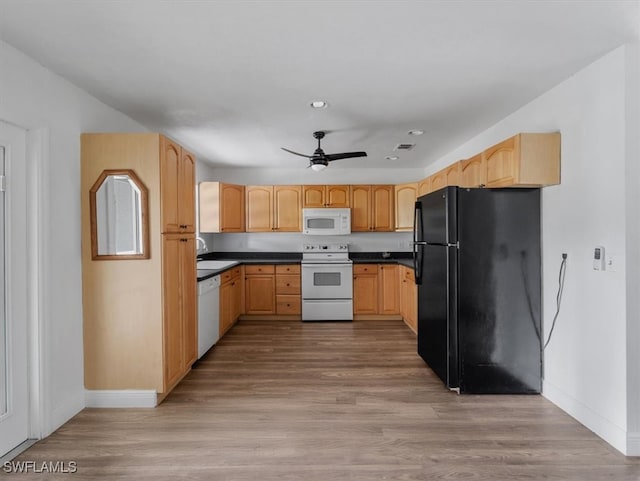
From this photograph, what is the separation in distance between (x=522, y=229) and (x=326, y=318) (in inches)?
121

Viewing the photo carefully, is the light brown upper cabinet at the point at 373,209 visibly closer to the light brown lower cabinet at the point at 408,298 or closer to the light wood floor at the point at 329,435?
the light brown lower cabinet at the point at 408,298

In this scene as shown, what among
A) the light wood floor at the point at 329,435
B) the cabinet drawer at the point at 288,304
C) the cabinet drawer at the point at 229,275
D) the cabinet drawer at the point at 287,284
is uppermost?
the cabinet drawer at the point at 229,275

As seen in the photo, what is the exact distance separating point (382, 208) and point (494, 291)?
2977mm

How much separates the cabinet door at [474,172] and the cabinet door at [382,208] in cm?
211

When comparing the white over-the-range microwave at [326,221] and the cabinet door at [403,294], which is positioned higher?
the white over-the-range microwave at [326,221]

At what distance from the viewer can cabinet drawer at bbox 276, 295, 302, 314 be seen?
527cm

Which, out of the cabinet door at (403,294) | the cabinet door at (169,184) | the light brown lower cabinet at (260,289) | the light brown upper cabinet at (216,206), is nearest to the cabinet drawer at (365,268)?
the cabinet door at (403,294)

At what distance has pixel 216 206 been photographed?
5.21 metres

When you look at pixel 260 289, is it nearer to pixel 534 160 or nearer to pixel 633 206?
pixel 534 160

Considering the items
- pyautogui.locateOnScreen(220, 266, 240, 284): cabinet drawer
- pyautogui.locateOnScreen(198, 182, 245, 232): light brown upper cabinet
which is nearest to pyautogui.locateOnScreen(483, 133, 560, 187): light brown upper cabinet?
pyautogui.locateOnScreen(220, 266, 240, 284): cabinet drawer

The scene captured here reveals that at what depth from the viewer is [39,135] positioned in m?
2.23

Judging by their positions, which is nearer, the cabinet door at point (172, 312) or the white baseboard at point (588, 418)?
the white baseboard at point (588, 418)

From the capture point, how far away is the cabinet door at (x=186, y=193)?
9.85 ft

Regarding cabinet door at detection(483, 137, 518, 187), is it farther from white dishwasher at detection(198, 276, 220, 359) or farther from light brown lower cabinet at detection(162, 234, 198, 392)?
white dishwasher at detection(198, 276, 220, 359)
